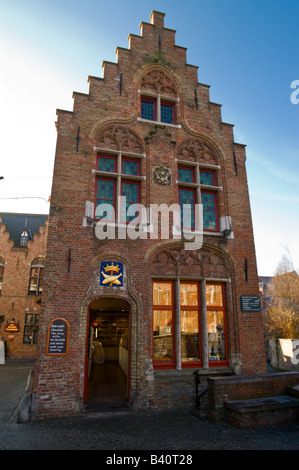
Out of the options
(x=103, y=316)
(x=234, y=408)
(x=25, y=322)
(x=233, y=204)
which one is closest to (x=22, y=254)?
(x=25, y=322)

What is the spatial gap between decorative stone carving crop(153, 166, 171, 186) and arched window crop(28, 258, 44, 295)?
17064 mm

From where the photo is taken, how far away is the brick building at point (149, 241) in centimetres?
816

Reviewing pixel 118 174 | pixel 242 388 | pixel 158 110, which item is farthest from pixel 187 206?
pixel 242 388

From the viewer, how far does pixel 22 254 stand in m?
23.9

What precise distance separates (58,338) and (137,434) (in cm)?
295

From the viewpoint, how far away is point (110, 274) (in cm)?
865

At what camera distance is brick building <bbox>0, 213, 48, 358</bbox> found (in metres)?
21.9

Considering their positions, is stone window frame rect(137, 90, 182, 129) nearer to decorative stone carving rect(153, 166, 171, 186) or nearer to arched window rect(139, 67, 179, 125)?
arched window rect(139, 67, 179, 125)

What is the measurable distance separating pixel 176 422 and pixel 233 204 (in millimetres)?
7005

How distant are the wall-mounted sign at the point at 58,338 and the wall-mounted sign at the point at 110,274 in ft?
4.97

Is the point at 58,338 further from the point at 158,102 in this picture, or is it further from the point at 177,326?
the point at 158,102

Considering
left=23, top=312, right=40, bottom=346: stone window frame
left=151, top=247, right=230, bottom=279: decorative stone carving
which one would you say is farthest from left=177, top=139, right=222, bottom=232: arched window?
left=23, top=312, right=40, bottom=346: stone window frame

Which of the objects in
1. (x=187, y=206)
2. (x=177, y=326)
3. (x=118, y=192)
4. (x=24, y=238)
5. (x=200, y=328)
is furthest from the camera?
(x=24, y=238)

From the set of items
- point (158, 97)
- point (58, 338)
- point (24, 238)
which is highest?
point (158, 97)
